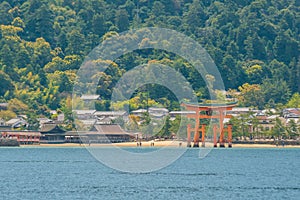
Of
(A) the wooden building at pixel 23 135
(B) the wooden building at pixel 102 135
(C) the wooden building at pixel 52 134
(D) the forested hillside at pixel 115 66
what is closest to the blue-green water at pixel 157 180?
(B) the wooden building at pixel 102 135

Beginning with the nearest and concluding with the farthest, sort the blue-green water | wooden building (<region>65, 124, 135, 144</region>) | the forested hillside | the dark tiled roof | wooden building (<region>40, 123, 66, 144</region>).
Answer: the blue-green water → the dark tiled roof → wooden building (<region>40, 123, 66, 144</region>) → wooden building (<region>65, 124, 135, 144</region>) → the forested hillside

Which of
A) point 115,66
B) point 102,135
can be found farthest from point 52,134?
point 115,66

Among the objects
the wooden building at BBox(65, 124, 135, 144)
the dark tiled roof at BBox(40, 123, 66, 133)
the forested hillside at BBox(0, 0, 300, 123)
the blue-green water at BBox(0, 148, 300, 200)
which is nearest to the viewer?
the blue-green water at BBox(0, 148, 300, 200)

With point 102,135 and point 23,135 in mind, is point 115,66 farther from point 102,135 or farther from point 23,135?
point 23,135

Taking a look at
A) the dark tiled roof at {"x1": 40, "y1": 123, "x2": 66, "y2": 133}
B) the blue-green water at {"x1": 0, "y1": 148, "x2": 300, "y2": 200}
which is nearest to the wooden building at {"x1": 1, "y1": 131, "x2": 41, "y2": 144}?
the dark tiled roof at {"x1": 40, "y1": 123, "x2": 66, "y2": 133}

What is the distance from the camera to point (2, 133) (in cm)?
13788

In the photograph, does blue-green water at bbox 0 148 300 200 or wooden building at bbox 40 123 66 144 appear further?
wooden building at bbox 40 123 66 144

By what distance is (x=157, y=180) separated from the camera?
71125mm

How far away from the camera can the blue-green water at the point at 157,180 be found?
202ft

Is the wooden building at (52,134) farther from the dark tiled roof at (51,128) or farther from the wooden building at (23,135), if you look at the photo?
the wooden building at (23,135)

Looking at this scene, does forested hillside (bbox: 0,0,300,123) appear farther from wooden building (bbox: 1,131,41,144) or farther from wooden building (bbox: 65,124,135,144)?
wooden building (bbox: 1,131,41,144)

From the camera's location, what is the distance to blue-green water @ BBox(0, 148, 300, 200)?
61.7 metres

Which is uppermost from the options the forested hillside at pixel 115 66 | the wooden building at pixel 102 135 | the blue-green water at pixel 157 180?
the forested hillside at pixel 115 66

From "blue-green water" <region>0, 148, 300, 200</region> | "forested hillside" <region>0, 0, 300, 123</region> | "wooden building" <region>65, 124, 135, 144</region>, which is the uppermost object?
"forested hillside" <region>0, 0, 300, 123</region>
